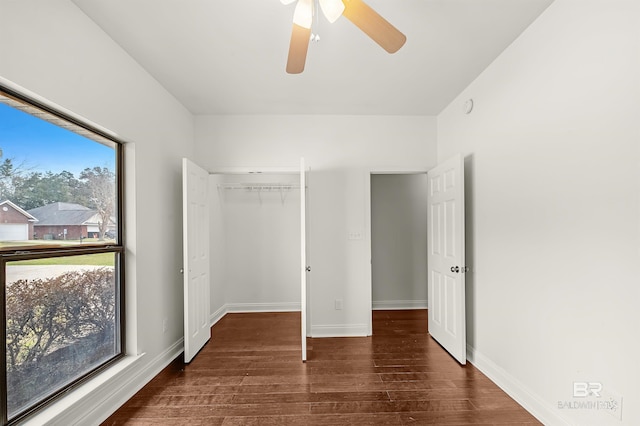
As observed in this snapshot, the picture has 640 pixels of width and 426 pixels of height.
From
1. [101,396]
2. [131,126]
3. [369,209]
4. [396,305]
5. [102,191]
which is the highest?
[131,126]

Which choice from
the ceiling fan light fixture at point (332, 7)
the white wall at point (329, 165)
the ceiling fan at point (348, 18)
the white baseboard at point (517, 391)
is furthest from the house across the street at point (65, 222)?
the white baseboard at point (517, 391)

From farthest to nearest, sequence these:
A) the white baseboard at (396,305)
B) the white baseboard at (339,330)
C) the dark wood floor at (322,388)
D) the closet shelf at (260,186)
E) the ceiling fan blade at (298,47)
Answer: the white baseboard at (396,305)
the closet shelf at (260,186)
the white baseboard at (339,330)
the dark wood floor at (322,388)
the ceiling fan blade at (298,47)

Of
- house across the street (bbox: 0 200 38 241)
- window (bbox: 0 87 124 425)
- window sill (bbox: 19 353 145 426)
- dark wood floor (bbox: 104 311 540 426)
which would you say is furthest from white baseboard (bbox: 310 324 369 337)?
house across the street (bbox: 0 200 38 241)

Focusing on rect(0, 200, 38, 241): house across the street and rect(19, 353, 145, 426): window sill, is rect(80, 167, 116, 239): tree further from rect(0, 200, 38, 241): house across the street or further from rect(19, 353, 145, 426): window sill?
rect(19, 353, 145, 426): window sill

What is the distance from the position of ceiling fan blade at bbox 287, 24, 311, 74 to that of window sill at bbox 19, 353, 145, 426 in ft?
7.70

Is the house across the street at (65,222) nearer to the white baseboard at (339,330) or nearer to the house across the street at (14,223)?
the house across the street at (14,223)

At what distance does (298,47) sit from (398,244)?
11.6 feet

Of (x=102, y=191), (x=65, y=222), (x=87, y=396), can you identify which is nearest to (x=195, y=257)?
(x=102, y=191)

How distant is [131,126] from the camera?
2.26 metres

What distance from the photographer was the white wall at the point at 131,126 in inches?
58.7

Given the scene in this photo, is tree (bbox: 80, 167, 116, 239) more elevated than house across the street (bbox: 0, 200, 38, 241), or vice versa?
tree (bbox: 80, 167, 116, 239)

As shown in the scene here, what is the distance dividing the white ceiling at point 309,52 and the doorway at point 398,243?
1547 millimetres

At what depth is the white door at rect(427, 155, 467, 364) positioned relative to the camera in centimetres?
268

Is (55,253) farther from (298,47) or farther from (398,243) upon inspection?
(398,243)
